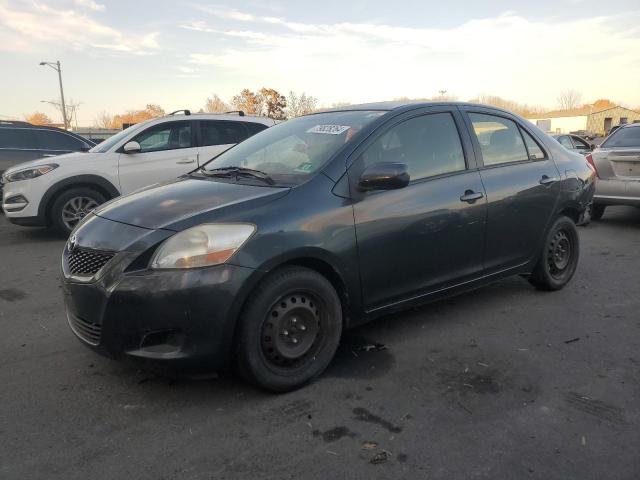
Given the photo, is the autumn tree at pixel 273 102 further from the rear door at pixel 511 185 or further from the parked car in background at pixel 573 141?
the rear door at pixel 511 185

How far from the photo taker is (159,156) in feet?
26.0

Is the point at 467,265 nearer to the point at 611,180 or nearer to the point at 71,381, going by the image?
the point at 71,381

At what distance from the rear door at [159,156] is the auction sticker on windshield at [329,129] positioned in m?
4.34

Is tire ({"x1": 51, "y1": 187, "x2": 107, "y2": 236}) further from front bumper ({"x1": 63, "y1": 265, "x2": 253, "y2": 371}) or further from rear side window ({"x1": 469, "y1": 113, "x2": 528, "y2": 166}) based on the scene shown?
rear side window ({"x1": 469, "y1": 113, "x2": 528, "y2": 166})

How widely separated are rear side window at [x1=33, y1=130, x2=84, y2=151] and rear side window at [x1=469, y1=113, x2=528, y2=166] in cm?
889

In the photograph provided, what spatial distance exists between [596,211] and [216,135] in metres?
6.50

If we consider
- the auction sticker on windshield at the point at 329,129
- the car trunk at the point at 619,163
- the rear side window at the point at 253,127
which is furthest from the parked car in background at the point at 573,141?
the auction sticker on windshield at the point at 329,129

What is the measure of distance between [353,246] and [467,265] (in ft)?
3.92

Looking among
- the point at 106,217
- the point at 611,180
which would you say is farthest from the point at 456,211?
the point at 611,180

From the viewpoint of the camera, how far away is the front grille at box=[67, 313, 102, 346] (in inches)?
116

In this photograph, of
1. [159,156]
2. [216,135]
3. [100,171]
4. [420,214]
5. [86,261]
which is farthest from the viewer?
[216,135]

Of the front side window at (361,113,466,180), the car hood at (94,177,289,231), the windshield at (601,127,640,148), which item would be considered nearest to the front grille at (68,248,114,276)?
the car hood at (94,177,289,231)

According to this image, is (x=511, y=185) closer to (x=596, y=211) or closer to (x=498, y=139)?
(x=498, y=139)

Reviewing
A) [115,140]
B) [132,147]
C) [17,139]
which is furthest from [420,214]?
[17,139]
